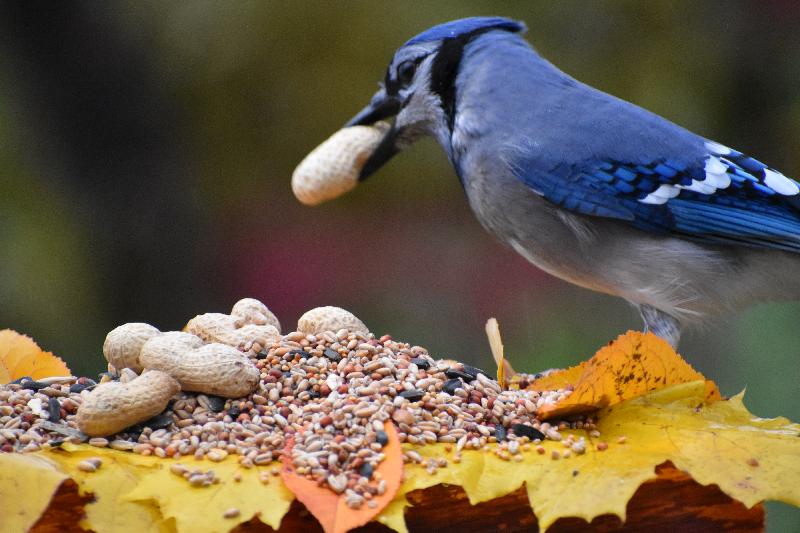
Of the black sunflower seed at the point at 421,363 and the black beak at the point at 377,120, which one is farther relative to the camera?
the black beak at the point at 377,120

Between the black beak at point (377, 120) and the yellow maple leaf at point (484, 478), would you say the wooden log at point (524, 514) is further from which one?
the black beak at point (377, 120)

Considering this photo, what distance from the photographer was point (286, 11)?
113 inches

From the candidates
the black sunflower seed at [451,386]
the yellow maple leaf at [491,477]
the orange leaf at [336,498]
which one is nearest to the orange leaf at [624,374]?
the yellow maple leaf at [491,477]

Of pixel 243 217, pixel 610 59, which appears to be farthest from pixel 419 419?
pixel 243 217

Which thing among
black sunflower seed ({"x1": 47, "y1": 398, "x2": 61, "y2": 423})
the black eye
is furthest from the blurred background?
black sunflower seed ({"x1": 47, "y1": 398, "x2": 61, "y2": 423})

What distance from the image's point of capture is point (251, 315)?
149 centimetres

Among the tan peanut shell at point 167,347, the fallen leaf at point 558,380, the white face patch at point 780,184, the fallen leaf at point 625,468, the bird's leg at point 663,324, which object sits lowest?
the bird's leg at point 663,324

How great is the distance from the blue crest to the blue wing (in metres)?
0.31

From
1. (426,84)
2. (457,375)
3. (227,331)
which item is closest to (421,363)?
(457,375)

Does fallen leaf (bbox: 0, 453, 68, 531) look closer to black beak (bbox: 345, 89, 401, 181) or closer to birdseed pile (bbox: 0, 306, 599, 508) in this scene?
birdseed pile (bbox: 0, 306, 599, 508)

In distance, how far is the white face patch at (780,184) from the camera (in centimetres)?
158

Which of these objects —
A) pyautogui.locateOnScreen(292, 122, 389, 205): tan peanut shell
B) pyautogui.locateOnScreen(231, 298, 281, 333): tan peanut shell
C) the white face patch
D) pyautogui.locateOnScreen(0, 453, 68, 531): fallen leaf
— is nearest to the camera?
pyautogui.locateOnScreen(0, 453, 68, 531): fallen leaf

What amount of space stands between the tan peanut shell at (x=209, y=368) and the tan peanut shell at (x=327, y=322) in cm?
21

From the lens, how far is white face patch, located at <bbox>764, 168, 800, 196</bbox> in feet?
5.19
